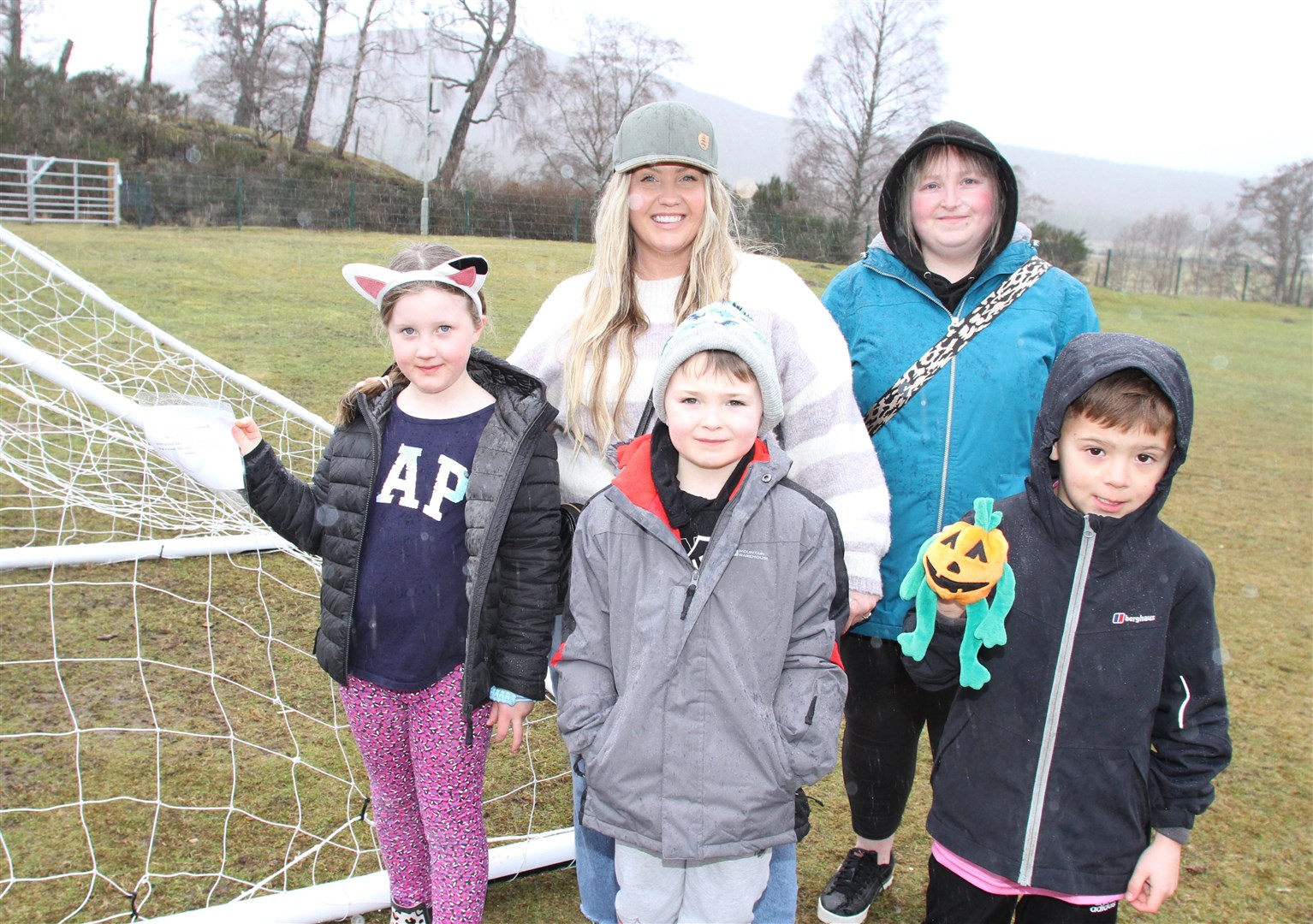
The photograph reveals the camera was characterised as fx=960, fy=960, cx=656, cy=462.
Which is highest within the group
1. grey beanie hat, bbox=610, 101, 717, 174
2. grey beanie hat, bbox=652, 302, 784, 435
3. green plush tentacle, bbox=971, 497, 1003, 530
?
grey beanie hat, bbox=610, 101, 717, 174

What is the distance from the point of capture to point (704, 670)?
1.65m

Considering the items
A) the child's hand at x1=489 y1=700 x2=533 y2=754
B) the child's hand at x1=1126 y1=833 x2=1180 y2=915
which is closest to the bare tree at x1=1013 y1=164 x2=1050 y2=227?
the child's hand at x1=1126 y1=833 x2=1180 y2=915

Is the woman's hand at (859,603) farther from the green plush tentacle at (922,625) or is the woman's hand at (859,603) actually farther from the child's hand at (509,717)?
the child's hand at (509,717)

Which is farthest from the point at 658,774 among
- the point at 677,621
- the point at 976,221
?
the point at 976,221

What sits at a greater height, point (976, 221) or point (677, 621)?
point (976, 221)

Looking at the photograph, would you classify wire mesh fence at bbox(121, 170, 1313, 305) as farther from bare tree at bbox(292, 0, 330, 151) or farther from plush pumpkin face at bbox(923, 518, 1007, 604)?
plush pumpkin face at bbox(923, 518, 1007, 604)

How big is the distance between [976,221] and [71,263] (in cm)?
1300

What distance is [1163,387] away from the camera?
1.62 meters

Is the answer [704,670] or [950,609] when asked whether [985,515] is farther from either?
[704,670]

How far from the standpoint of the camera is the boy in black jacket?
66.7 inches

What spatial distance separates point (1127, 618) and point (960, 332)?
69 centimetres

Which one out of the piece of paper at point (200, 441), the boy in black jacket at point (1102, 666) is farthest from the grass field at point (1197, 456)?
the piece of paper at point (200, 441)

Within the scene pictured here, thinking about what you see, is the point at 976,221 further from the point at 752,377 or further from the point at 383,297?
the point at 383,297

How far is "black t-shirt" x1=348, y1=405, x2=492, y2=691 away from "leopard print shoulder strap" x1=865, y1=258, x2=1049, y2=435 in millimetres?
915
